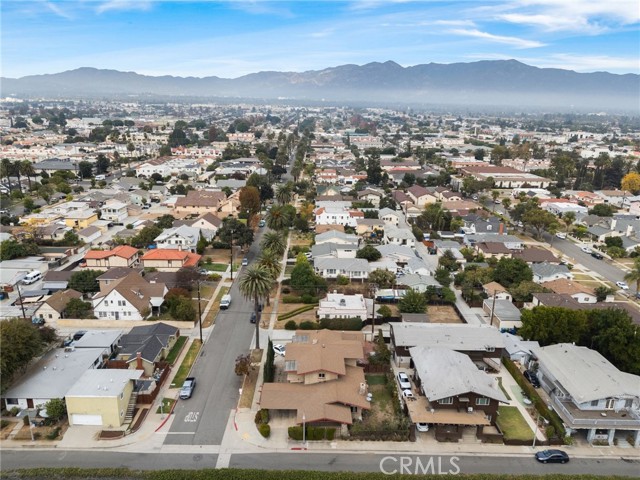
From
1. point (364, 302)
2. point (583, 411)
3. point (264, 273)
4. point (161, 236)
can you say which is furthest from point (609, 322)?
point (161, 236)

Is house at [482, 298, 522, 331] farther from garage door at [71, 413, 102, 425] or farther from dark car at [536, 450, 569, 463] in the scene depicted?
garage door at [71, 413, 102, 425]

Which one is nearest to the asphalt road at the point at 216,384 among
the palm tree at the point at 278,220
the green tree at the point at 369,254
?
the green tree at the point at 369,254

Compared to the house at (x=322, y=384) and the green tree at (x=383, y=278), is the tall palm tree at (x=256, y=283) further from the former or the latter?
the green tree at (x=383, y=278)

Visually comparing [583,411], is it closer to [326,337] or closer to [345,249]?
[326,337]

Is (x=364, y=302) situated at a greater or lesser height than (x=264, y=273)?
lesser

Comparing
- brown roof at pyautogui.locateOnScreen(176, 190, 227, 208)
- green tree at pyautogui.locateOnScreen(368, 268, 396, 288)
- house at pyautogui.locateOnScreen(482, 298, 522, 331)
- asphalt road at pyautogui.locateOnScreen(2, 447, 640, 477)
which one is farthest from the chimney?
brown roof at pyautogui.locateOnScreen(176, 190, 227, 208)

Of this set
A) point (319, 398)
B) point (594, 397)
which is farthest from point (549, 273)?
point (319, 398)
